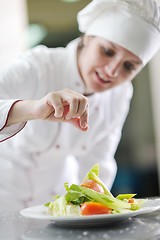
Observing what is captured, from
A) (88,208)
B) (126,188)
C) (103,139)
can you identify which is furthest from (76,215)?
(126,188)

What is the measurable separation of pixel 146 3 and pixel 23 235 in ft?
3.14

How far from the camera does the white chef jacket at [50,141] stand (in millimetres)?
1556

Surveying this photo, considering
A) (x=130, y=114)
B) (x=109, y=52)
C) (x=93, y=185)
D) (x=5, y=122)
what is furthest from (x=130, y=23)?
(x=130, y=114)

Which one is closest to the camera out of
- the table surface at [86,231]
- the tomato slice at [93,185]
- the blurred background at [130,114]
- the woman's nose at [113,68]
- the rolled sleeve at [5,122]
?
the table surface at [86,231]

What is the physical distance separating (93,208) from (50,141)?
0.86m

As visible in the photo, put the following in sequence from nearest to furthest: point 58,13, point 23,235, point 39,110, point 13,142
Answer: point 23,235 < point 39,110 < point 13,142 < point 58,13

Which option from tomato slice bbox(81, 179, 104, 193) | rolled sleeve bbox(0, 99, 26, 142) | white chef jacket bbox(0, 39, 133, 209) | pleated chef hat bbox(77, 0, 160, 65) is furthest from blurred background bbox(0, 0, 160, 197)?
tomato slice bbox(81, 179, 104, 193)

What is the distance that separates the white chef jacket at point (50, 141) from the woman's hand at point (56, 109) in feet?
1.29

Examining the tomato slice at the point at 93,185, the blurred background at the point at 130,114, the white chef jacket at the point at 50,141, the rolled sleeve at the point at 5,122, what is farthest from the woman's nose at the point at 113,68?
the blurred background at the point at 130,114

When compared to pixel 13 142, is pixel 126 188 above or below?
below

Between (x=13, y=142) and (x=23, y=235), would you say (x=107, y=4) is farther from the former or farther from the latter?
(x=23, y=235)

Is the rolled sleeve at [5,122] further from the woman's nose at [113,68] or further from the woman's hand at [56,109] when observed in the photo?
the woman's nose at [113,68]

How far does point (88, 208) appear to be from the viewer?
2.57 feet

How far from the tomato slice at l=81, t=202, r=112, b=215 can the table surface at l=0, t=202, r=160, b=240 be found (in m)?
0.03
